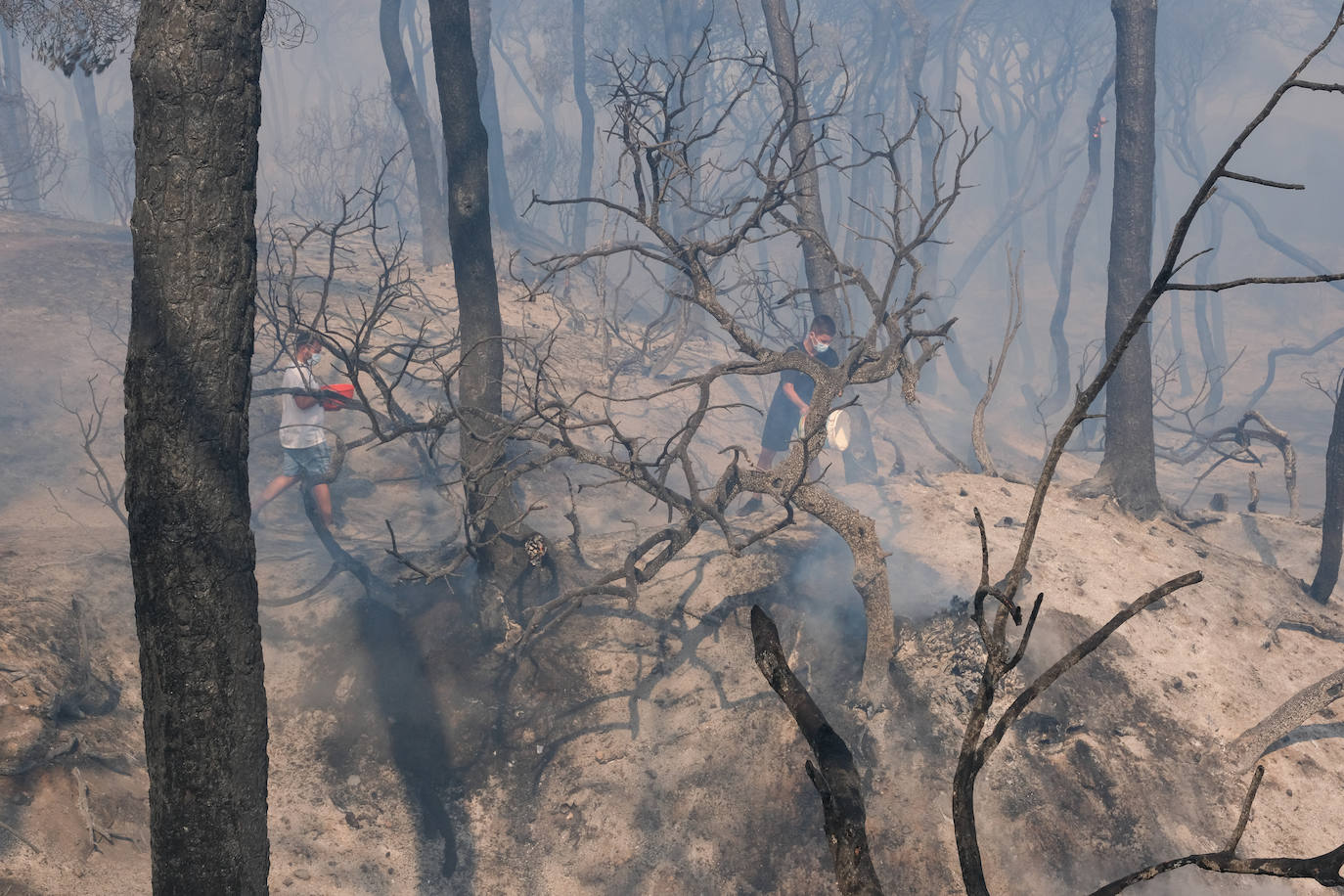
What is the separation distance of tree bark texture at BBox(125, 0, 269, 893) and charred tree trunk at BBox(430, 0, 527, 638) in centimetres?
356

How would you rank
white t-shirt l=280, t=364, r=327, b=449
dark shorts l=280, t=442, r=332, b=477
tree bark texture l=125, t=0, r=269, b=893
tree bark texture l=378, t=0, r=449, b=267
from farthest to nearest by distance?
tree bark texture l=378, t=0, r=449, b=267 < dark shorts l=280, t=442, r=332, b=477 < white t-shirt l=280, t=364, r=327, b=449 < tree bark texture l=125, t=0, r=269, b=893

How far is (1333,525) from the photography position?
23.3 feet

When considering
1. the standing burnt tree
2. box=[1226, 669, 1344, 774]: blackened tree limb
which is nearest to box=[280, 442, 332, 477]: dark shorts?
the standing burnt tree

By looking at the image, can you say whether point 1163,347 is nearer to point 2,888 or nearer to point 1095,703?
point 1095,703

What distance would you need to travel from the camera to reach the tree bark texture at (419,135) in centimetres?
1455

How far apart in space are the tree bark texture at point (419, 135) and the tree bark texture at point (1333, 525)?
13.2m

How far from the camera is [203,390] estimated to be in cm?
285

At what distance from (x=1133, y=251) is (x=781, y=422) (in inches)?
162

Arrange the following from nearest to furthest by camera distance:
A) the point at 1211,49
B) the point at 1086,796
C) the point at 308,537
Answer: the point at 1086,796 < the point at 308,537 < the point at 1211,49

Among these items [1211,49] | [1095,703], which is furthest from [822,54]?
[1095,703]

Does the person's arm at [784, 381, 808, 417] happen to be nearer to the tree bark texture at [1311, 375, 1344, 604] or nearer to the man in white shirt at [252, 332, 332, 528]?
the tree bark texture at [1311, 375, 1344, 604]

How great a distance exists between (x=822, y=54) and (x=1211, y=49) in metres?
14.1

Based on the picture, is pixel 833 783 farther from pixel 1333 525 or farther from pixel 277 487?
pixel 1333 525

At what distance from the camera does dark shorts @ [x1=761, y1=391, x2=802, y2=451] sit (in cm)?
927
